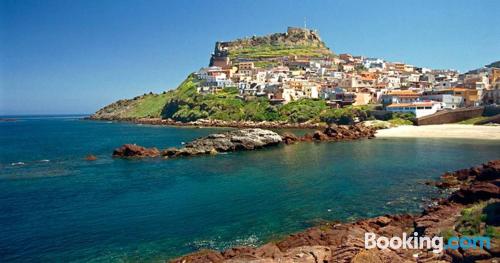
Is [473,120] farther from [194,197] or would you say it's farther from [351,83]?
[194,197]

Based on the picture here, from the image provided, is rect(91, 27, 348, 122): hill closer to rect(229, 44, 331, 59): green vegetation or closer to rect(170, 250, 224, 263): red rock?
rect(229, 44, 331, 59): green vegetation

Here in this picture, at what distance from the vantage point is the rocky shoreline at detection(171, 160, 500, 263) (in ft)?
45.8

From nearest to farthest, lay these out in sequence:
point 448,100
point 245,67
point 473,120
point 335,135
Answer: point 335,135 < point 473,120 < point 448,100 < point 245,67

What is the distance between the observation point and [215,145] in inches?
2234

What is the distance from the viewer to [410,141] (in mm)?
61344

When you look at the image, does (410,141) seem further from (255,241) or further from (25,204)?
(25,204)

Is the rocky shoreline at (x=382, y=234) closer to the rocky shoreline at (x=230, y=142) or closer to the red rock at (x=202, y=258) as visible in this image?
the red rock at (x=202, y=258)

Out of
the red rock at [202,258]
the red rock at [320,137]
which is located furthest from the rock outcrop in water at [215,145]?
the red rock at [202,258]

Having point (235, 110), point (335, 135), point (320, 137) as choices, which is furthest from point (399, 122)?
point (235, 110)

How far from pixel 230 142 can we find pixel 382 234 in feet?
134

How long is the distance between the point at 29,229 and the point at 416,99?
86880 mm

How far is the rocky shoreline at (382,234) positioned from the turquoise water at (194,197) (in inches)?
90.5

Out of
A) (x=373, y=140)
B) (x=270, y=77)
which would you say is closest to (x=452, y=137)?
(x=373, y=140)

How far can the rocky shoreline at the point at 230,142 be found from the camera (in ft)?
178
